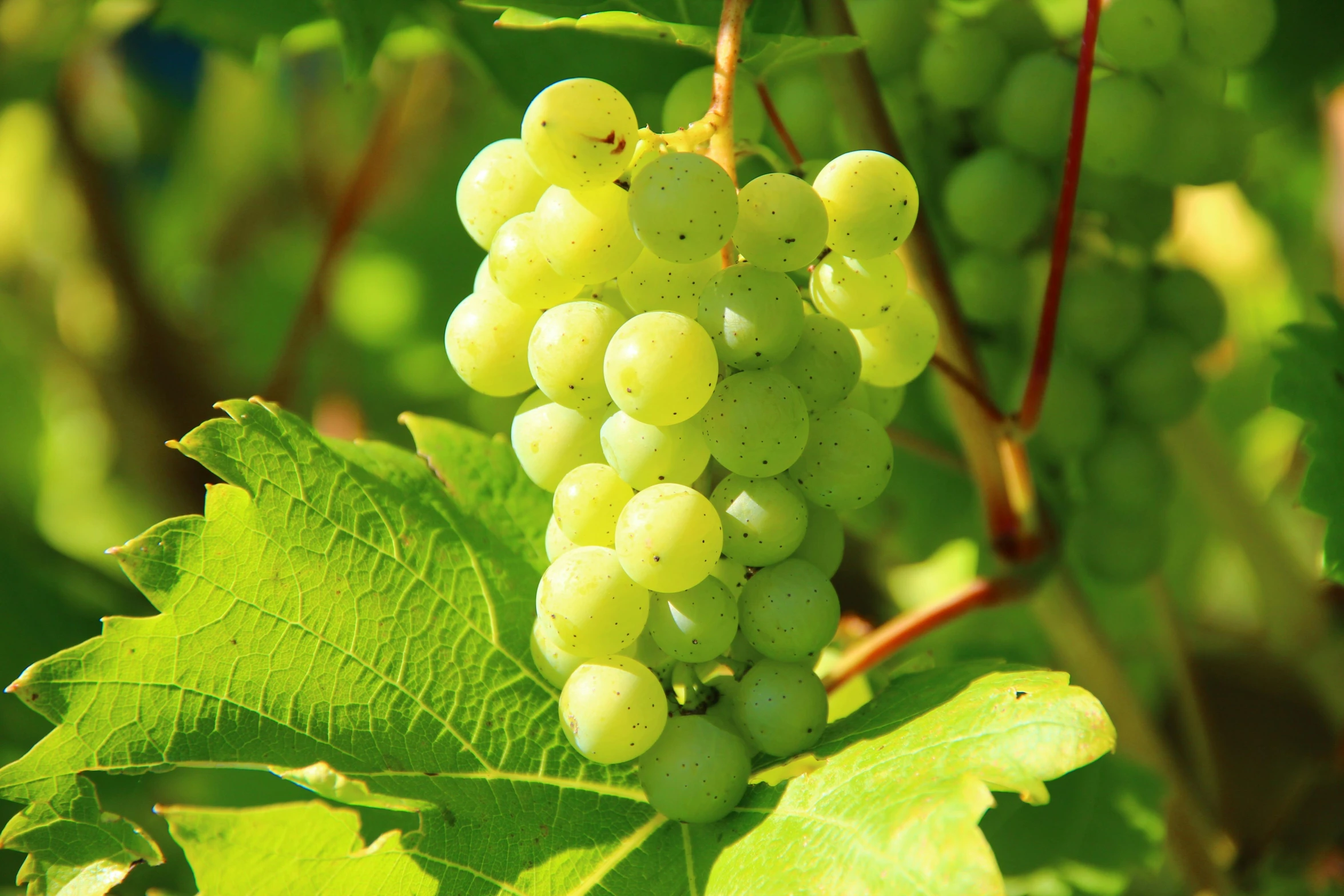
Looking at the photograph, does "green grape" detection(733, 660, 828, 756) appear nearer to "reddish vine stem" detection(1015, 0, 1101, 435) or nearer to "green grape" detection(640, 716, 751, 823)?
"green grape" detection(640, 716, 751, 823)

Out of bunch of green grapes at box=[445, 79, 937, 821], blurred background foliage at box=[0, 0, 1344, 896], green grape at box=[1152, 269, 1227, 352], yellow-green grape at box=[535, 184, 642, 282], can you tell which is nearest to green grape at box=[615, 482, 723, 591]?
bunch of green grapes at box=[445, 79, 937, 821]

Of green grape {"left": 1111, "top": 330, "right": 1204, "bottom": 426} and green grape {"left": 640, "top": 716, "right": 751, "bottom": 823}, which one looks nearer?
green grape {"left": 640, "top": 716, "right": 751, "bottom": 823}

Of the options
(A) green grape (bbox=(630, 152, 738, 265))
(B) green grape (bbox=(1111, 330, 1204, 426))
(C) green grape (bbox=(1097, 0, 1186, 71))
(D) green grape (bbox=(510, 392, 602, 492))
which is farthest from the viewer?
(B) green grape (bbox=(1111, 330, 1204, 426))

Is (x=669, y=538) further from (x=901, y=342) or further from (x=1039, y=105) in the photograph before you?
(x=1039, y=105)

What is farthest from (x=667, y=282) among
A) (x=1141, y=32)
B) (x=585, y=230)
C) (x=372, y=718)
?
(x=1141, y=32)

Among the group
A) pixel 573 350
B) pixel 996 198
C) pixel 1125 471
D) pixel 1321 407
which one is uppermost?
pixel 573 350

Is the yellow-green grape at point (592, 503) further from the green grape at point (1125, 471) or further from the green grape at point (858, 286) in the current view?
the green grape at point (1125, 471)
